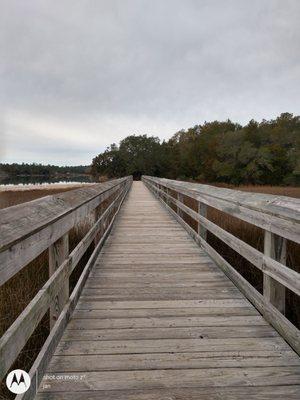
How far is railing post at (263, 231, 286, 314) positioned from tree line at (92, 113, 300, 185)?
1502 inches

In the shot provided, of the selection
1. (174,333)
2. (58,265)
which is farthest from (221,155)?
(58,265)

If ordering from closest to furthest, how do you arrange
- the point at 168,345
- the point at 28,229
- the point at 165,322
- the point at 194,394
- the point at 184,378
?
the point at 28,229 < the point at 194,394 < the point at 184,378 < the point at 168,345 < the point at 165,322

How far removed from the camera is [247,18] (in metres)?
15.8

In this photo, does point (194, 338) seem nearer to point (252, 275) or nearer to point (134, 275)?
point (134, 275)

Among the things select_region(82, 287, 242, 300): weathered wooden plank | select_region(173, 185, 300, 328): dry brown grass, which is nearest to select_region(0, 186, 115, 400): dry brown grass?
select_region(82, 287, 242, 300): weathered wooden plank

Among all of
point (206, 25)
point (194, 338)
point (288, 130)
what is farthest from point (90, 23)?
point (288, 130)

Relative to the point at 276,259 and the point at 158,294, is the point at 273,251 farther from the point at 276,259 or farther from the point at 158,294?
the point at 158,294

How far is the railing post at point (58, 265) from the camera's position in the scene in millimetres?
2627

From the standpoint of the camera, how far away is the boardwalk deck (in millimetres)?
2072

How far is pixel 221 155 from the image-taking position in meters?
47.9

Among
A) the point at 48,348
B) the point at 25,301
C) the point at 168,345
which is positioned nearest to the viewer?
the point at 48,348

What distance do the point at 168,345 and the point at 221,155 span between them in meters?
47.0

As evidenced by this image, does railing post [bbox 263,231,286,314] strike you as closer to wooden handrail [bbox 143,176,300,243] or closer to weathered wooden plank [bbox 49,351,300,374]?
wooden handrail [bbox 143,176,300,243]

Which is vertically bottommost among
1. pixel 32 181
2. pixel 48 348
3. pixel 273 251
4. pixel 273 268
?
pixel 32 181
